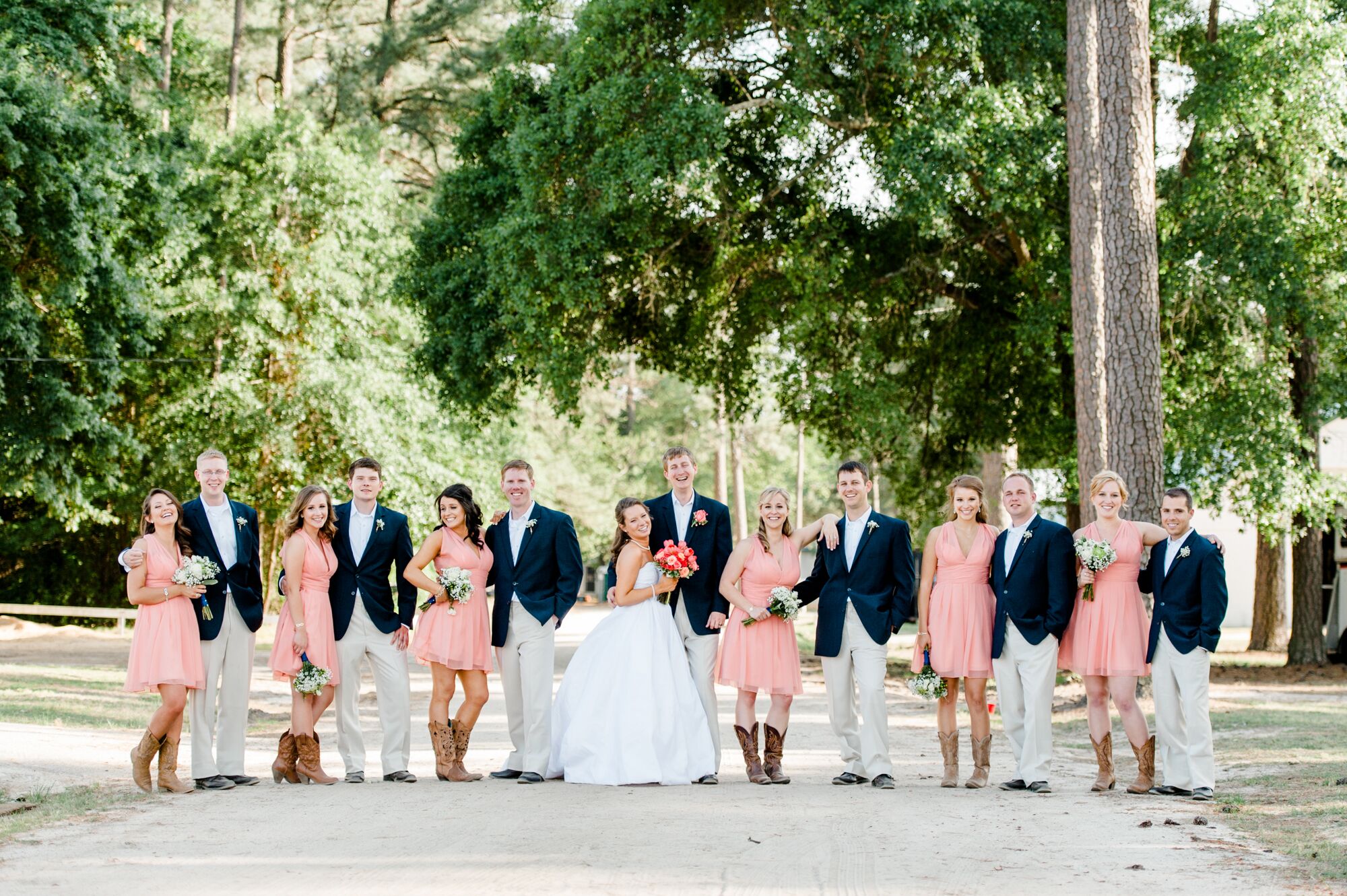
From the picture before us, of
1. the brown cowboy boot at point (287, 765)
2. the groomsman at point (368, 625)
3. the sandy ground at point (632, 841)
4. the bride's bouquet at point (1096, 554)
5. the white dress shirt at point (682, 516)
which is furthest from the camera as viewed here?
the white dress shirt at point (682, 516)

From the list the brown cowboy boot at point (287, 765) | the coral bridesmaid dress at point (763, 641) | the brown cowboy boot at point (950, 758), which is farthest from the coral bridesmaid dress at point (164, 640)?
the brown cowboy boot at point (950, 758)

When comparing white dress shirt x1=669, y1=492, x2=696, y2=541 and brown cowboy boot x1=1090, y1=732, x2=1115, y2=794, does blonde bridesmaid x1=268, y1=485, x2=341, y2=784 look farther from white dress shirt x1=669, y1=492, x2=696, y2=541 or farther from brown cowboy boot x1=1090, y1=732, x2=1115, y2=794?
brown cowboy boot x1=1090, y1=732, x2=1115, y2=794

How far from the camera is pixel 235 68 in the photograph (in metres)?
33.4

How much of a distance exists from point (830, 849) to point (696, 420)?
2172 inches

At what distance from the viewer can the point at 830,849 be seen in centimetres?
695

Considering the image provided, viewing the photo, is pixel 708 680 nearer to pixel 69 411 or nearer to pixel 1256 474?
pixel 1256 474

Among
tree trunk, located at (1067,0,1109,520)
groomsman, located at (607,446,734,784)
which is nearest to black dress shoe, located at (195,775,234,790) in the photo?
groomsman, located at (607,446,734,784)

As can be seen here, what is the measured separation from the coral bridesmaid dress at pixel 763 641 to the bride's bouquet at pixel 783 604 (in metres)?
0.05

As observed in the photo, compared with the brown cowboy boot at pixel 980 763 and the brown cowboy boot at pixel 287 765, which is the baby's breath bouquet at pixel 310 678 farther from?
the brown cowboy boot at pixel 980 763

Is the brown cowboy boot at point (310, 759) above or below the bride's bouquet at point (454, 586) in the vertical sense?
below

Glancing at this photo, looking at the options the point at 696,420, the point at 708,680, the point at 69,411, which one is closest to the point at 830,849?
the point at 708,680

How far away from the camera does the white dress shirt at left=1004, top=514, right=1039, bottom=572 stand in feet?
30.3

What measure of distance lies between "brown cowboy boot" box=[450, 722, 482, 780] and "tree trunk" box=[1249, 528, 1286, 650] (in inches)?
794

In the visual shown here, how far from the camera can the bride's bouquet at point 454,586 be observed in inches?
368
